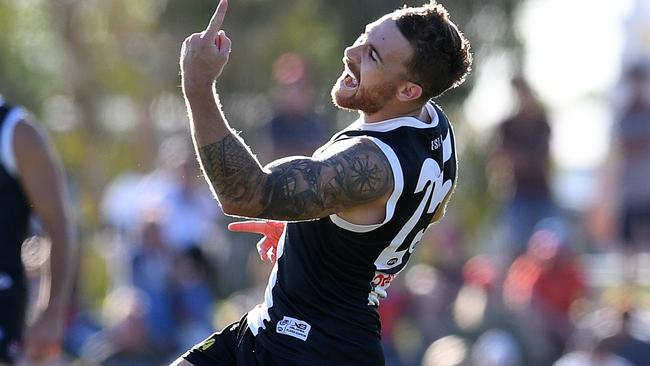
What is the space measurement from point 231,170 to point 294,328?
84 centimetres

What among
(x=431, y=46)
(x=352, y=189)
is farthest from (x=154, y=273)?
(x=352, y=189)

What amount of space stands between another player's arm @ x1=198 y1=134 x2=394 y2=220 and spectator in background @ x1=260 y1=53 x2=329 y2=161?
6.35m

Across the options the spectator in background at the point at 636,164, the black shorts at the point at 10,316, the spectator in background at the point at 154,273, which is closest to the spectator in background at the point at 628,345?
the spectator in background at the point at 636,164

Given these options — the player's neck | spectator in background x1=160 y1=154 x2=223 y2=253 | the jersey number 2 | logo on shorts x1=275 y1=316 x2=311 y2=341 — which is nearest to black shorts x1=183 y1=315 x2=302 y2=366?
logo on shorts x1=275 y1=316 x2=311 y2=341

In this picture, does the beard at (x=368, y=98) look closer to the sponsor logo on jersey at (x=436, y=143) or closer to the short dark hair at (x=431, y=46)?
the short dark hair at (x=431, y=46)

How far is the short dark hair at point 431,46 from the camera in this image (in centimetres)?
538

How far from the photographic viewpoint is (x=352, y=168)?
5.09m

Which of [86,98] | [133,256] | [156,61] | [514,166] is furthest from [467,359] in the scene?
[86,98]

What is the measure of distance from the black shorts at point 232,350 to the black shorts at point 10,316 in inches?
70.0

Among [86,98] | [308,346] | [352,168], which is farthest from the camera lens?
[86,98]

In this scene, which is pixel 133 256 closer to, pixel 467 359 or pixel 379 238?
pixel 467 359

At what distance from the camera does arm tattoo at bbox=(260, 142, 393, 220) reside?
16.5 feet

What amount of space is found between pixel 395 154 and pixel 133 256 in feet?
24.7

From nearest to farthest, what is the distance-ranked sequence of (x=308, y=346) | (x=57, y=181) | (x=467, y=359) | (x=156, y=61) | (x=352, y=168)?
(x=352, y=168)
(x=308, y=346)
(x=57, y=181)
(x=467, y=359)
(x=156, y=61)
